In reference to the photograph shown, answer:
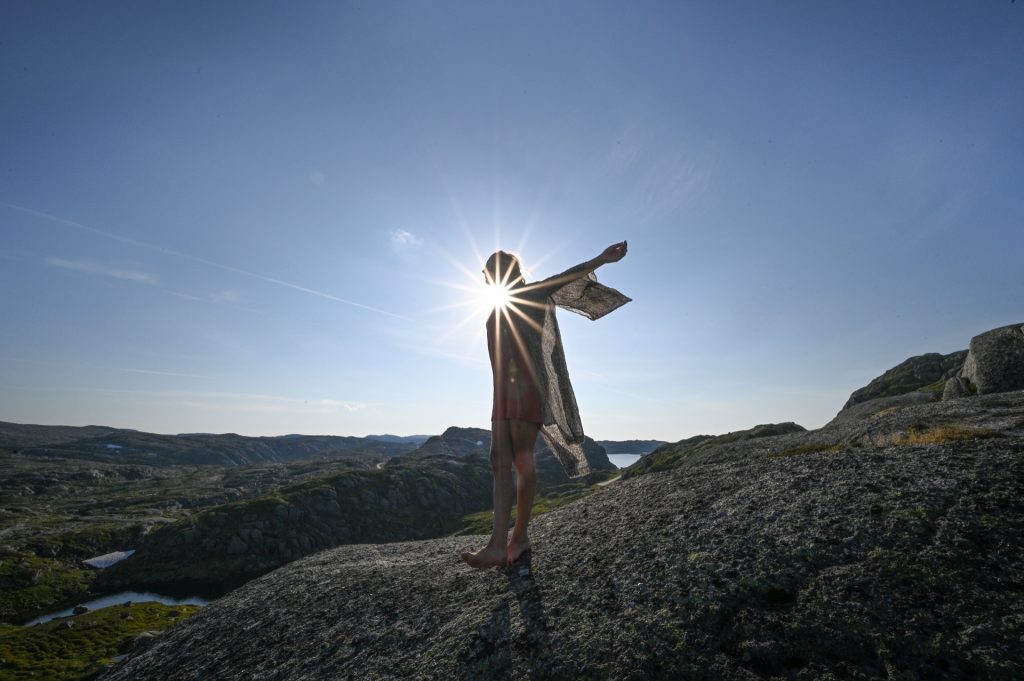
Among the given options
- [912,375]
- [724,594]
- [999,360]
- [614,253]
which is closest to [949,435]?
[724,594]

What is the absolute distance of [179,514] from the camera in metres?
125

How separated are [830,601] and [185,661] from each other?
882 centimetres

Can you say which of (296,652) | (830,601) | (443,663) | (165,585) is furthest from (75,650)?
(830,601)

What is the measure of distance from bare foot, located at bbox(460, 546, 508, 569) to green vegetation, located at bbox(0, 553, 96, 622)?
99.2 meters

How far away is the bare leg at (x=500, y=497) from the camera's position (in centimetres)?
604

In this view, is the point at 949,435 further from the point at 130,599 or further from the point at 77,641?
the point at 130,599

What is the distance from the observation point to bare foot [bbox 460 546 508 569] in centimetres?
614

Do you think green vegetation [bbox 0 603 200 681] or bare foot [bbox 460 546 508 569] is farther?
green vegetation [bbox 0 603 200 681]

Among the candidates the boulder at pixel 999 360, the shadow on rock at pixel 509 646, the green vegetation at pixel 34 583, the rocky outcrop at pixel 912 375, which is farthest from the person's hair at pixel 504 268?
the green vegetation at pixel 34 583

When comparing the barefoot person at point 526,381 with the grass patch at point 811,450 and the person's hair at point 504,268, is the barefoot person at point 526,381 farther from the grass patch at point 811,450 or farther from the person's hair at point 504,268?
the grass patch at point 811,450

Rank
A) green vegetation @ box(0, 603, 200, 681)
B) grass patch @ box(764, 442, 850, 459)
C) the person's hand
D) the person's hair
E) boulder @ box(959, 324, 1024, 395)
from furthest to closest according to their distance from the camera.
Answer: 1. green vegetation @ box(0, 603, 200, 681)
2. boulder @ box(959, 324, 1024, 395)
3. grass patch @ box(764, 442, 850, 459)
4. the person's hair
5. the person's hand

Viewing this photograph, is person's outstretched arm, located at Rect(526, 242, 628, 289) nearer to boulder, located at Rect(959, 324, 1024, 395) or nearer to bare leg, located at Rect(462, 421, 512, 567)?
bare leg, located at Rect(462, 421, 512, 567)

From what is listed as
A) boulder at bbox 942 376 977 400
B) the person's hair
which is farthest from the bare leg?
boulder at bbox 942 376 977 400

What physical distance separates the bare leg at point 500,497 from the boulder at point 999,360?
2277 centimetres
